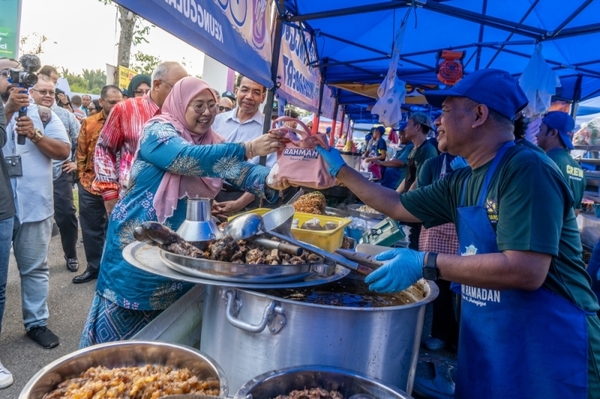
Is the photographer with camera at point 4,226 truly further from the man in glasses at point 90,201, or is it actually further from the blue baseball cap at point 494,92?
the blue baseball cap at point 494,92

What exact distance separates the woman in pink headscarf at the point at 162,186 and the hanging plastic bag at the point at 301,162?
3.6 inches

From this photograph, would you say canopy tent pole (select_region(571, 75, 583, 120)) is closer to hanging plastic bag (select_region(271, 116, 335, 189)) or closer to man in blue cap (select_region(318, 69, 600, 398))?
man in blue cap (select_region(318, 69, 600, 398))

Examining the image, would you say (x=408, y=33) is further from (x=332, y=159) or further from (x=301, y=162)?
(x=301, y=162)

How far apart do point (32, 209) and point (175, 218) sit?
1.99 m

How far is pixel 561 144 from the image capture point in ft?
13.9

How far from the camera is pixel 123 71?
862 centimetres

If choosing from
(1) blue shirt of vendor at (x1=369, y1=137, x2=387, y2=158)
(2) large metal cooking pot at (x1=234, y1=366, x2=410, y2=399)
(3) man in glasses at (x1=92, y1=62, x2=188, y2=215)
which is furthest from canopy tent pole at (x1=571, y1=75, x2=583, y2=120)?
(2) large metal cooking pot at (x1=234, y1=366, x2=410, y2=399)

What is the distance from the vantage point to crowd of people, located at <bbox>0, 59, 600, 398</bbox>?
1443 mm

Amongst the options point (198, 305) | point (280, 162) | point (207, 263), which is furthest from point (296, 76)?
point (207, 263)

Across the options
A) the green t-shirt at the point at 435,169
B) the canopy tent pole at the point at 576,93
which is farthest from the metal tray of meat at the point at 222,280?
the canopy tent pole at the point at 576,93

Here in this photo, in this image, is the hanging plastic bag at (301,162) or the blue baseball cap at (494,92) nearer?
the blue baseball cap at (494,92)

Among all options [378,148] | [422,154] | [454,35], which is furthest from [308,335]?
[378,148]

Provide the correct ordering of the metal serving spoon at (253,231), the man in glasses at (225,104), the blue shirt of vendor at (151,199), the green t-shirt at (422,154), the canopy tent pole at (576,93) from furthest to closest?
the canopy tent pole at (576,93) → the man in glasses at (225,104) → the green t-shirt at (422,154) → the blue shirt of vendor at (151,199) → the metal serving spoon at (253,231)

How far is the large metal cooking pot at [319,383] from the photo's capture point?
1.07m
